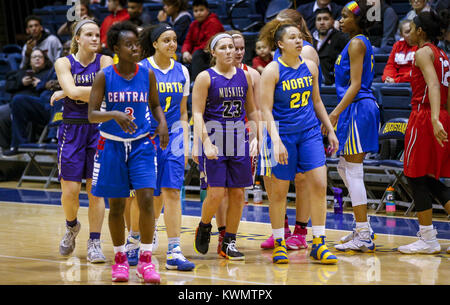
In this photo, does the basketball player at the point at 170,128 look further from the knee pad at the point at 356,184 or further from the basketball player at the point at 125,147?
the knee pad at the point at 356,184

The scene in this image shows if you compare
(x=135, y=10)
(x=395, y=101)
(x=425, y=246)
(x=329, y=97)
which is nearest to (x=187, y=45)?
(x=135, y=10)

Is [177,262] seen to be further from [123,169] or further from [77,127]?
[77,127]

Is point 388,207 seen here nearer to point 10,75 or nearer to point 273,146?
point 273,146

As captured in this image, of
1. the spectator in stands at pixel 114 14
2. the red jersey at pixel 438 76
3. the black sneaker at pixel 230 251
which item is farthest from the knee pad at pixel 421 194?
the spectator in stands at pixel 114 14

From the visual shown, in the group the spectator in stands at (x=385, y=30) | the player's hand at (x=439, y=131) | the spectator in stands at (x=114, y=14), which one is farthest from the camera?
the spectator in stands at (x=114, y=14)

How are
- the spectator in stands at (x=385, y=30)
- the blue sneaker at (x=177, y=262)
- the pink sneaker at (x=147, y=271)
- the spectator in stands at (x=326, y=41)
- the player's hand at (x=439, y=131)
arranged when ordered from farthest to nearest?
the spectator in stands at (x=385, y=30) → the spectator in stands at (x=326, y=41) → the player's hand at (x=439, y=131) → the blue sneaker at (x=177, y=262) → the pink sneaker at (x=147, y=271)

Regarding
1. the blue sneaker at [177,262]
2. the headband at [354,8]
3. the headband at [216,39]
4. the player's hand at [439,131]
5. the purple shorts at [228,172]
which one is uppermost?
the headband at [354,8]

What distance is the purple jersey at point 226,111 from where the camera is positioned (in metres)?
5.80

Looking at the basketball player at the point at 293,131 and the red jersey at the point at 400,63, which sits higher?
the red jersey at the point at 400,63

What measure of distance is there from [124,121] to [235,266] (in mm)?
1619

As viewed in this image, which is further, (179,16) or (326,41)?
(179,16)

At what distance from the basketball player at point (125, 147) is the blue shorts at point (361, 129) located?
1999 millimetres

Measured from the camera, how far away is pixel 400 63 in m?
9.02

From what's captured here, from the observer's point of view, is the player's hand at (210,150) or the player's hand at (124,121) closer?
the player's hand at (124,121)
